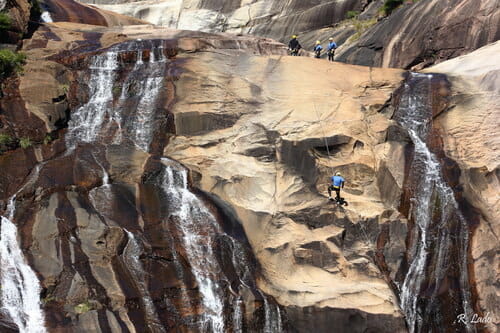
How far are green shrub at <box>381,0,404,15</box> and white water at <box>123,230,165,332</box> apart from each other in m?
24.2

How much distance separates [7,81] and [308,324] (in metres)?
15.3

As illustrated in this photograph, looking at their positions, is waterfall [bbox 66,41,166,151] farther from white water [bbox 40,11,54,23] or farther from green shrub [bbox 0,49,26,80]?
white water [bbox 40,11,54,23]

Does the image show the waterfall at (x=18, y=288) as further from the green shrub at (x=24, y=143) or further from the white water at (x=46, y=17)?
the white water at (x=46, y=17)

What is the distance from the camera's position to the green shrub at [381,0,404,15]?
95.9ft

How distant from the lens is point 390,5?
96.6 ft

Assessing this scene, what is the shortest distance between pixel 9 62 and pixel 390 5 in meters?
23.5

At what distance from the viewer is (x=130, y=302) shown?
13211mm

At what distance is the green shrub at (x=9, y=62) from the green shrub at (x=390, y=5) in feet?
75.0

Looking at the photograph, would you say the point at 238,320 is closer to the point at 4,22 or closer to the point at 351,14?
the point at 4,22

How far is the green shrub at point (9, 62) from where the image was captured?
715 inches

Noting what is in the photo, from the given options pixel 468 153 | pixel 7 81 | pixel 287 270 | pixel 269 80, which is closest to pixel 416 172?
pixel 468 153

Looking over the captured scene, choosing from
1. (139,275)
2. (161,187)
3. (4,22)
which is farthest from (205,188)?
(4,22)

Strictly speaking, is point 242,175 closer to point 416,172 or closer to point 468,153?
point 416,172

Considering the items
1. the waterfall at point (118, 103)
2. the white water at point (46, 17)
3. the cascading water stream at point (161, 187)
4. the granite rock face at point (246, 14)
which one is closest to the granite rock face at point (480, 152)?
the cascading water stream at point (161, 187)
